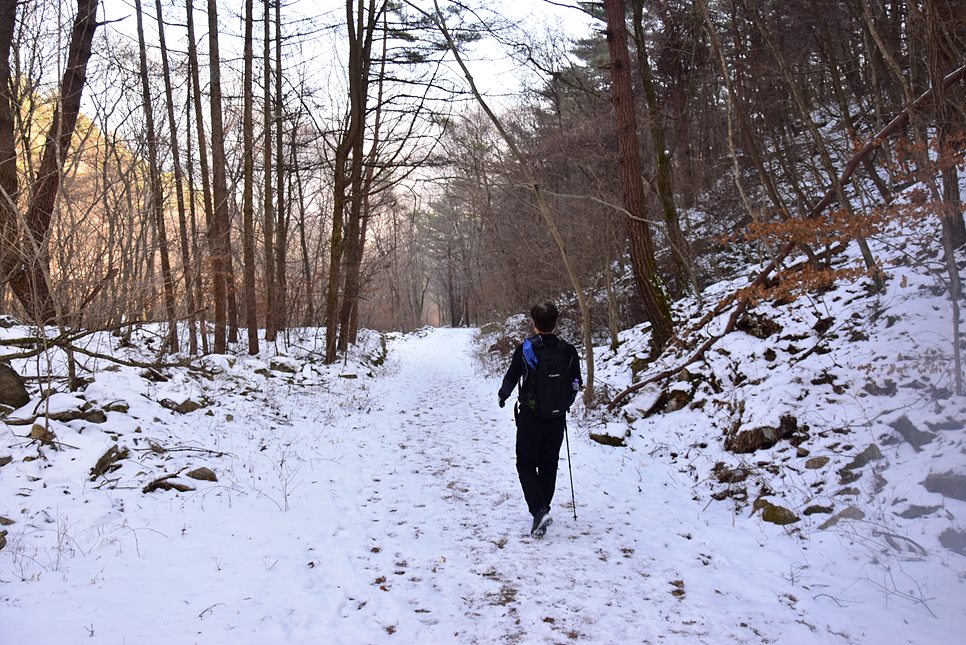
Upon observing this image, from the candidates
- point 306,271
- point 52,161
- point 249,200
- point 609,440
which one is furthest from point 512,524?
point 306,271

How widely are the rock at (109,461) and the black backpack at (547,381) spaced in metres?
4.11

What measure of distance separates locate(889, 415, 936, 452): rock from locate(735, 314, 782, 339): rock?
8.28 feet

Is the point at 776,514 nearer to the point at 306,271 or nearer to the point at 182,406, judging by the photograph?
the point at 182,406

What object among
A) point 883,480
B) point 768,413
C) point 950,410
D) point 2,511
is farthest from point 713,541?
point 2,511

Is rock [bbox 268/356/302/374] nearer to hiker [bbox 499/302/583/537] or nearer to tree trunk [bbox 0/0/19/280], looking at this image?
tree trunk [bbox 0/0/19/280]

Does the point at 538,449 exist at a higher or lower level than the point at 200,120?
lower

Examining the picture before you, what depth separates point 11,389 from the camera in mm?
5441

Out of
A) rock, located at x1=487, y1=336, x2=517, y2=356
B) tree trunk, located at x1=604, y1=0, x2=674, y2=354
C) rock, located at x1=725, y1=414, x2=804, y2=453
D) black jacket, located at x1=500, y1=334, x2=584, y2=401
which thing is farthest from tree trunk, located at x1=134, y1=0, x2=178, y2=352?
rock, located at x1=487, y1=336, x2=517, y2=356

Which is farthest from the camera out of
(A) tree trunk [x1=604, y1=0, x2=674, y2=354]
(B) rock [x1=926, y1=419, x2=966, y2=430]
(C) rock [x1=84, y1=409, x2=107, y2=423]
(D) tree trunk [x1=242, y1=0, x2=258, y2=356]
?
(D) tree trunk [x1=242, y1=0, x2=258, y2=356]

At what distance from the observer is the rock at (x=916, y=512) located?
3.69 m

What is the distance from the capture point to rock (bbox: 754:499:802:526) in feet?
14.1

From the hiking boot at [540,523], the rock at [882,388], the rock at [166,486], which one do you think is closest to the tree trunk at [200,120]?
the rock at [166,486]

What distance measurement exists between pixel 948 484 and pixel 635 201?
6.46m

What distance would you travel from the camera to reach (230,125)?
46.3ft
